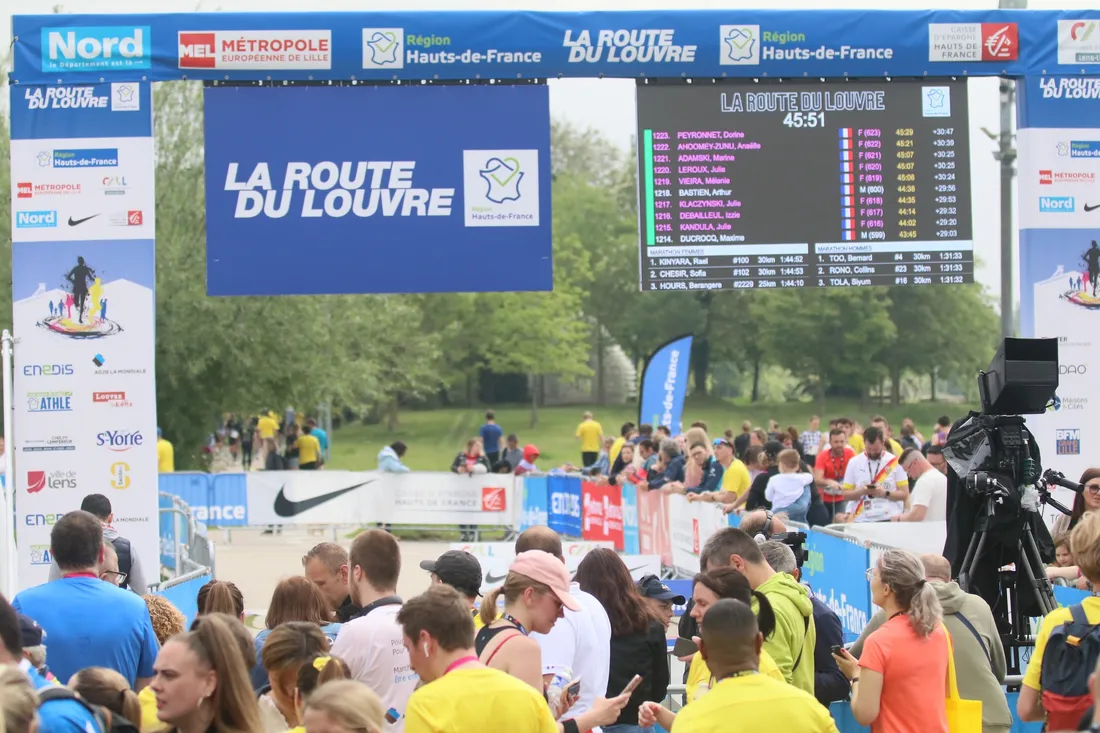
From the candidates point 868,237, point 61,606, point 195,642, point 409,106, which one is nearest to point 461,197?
point 409,106

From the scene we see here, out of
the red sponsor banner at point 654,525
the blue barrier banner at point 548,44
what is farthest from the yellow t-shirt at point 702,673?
the red sponsor banner at point 654,525

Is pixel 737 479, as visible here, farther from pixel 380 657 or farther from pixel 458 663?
pixel 458 663

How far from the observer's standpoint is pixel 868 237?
40.6 feet

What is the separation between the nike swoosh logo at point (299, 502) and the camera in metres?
23.8

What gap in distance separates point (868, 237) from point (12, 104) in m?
7.84

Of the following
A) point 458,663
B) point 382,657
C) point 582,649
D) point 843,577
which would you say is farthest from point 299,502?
point 458,663

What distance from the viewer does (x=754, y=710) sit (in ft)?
13.5

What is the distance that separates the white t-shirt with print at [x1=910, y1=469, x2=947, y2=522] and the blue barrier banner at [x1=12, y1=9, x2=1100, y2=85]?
150 inches

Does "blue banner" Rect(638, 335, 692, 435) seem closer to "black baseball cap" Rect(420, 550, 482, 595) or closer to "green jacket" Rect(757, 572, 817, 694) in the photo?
"green jacket" Rect(757, 572, 817, 694)

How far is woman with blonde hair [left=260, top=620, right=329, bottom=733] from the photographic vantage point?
4578 mm

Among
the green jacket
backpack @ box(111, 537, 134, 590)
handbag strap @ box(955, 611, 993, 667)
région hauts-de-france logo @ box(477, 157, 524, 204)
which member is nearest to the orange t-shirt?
the green jacket

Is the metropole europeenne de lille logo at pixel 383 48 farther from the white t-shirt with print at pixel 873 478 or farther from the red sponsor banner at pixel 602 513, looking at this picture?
the red sponsor banner at pixel 602 513

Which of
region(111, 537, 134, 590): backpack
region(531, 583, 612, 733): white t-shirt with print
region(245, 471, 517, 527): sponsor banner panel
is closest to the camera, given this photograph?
region(531, 583, 612, 733): white t-shirt with print

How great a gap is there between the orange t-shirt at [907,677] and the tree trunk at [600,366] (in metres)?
63.5
